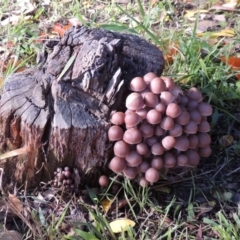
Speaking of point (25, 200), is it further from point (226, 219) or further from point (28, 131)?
point (226, 219)

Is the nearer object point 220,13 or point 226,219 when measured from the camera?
point 226,219

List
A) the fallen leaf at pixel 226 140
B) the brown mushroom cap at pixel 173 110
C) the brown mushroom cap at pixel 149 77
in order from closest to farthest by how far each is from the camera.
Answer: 1. the brown mushroom cap at pixel 173 110
2. the brown mushroom cap at pixel 149 77
3. the fallen leaf at pixel 226 140

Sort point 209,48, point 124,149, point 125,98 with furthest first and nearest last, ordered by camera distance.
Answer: point 209,48 < point 125,98 < point 124,149

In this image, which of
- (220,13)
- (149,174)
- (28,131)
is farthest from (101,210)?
(220,13)

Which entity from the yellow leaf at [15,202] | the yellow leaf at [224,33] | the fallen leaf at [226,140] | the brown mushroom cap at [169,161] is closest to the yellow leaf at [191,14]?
the yellow leaf at [224,33]

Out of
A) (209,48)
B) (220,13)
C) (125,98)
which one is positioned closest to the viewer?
(125,98)

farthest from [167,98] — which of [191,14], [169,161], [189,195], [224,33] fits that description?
[191,14]

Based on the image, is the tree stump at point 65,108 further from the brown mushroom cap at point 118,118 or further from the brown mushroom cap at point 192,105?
the brown mushroom cap at point 192,105

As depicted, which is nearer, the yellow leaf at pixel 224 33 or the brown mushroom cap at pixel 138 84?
the brown mushroom cap at pixel 138 84
